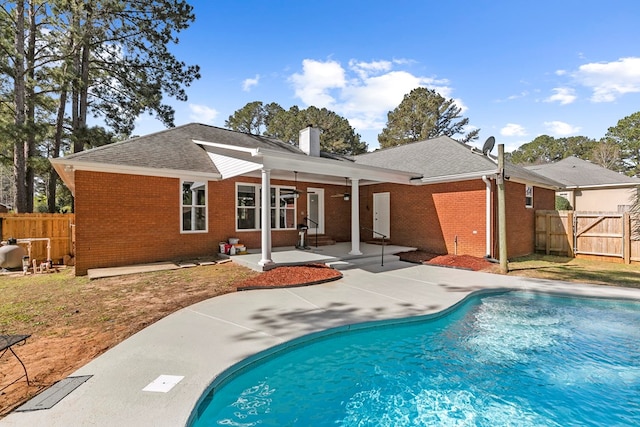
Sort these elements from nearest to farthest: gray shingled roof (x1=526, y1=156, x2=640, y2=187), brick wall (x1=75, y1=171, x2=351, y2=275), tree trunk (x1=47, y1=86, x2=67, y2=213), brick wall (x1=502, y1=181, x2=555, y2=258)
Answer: brick wall (x1=75, y1=171, x2=351, y2=275) → brick wall (x1=502, y1=181, x2=555, y2=258) → tree trunk (x1=47, y1=86, x2=67, y2=213) → gray shingled roof (x1=526, y1=156, x2=640, y2=187)

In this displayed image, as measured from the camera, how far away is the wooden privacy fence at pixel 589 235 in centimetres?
1060

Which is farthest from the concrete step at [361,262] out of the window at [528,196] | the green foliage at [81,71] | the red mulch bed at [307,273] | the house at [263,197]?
the green foliage at [81,71]

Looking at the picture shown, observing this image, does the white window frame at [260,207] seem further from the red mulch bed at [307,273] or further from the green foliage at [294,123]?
the green foliage at [294,123]

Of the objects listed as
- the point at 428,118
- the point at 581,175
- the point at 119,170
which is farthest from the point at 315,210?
the point at 428,118

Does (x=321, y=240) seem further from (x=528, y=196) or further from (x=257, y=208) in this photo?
(x=528, y=196)

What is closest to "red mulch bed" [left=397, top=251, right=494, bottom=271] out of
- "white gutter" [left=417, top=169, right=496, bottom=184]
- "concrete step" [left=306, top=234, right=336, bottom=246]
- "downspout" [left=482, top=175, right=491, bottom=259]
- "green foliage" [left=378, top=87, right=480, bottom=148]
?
"downspout" [left=482, top=175, right=491, bottom=259]

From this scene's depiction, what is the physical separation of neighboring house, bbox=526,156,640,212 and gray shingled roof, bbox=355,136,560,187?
7.07 meters

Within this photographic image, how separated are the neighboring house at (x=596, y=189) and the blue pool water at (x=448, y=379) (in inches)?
655

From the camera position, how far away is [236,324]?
5.02 metres

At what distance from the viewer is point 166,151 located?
11070mm

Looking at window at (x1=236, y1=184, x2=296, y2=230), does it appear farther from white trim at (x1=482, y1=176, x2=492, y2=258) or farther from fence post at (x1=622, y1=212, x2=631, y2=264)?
fence post at (x1=622, y1=212, x2=631, y2=264)

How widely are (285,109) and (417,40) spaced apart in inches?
1104

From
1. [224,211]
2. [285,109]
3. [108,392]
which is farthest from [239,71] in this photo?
[285,109]

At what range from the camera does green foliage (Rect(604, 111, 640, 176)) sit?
113ft
